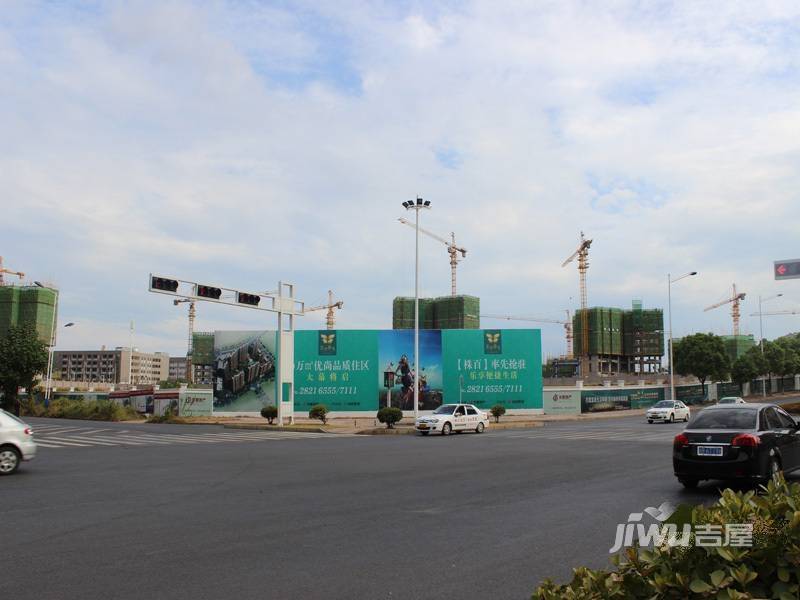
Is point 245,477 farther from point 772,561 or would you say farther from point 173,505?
point 772,561

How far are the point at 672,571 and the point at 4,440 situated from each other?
618 inches

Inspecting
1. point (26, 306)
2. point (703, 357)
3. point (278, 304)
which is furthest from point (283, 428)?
point (26, 306)

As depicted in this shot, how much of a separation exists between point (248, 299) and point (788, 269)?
2673 centimetres

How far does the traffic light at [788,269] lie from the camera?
25.7 m

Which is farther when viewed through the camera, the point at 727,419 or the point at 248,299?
the point at 248,299

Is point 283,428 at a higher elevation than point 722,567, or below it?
below

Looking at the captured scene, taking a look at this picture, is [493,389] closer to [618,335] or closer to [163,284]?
[163,284]

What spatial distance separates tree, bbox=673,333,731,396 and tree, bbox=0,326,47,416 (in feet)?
214

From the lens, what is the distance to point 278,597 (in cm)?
582

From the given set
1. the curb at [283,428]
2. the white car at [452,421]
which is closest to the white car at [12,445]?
the white car at [452,421]

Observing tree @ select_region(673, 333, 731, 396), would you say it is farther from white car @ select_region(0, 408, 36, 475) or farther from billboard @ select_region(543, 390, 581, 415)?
white car @ select_region(0, 408, 36, 475)

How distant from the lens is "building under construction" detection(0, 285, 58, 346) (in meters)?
96.4

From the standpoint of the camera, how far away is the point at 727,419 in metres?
11.5

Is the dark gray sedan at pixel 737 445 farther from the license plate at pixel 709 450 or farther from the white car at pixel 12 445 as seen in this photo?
the white car at pixel 12 445
